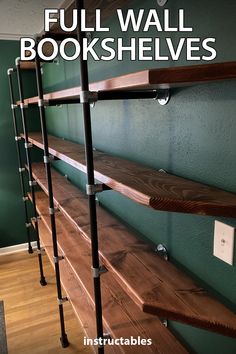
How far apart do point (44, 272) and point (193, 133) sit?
251 centimetres

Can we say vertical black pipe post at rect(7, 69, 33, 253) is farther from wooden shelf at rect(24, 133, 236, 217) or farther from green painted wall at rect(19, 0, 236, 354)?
wooden shelf at rect(24, 133, 236, 217)

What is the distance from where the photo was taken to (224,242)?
2.93ft

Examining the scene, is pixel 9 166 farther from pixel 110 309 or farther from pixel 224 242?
pixel 224 242

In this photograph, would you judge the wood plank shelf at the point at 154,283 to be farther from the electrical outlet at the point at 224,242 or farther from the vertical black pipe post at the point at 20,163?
the vertical black pipe post at the point at 20,163

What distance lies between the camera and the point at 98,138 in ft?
5.97

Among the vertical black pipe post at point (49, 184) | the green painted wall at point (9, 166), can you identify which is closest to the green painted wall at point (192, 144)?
the vertical black pipe post at point (49, 184)

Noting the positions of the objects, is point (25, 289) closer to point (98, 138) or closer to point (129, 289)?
point (98, 138)

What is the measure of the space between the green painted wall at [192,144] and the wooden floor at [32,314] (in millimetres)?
1208

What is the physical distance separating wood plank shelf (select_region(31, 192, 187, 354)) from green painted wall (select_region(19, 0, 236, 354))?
87mm

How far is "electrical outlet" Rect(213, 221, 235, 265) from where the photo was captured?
871 mm

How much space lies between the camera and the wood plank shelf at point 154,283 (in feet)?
2.82

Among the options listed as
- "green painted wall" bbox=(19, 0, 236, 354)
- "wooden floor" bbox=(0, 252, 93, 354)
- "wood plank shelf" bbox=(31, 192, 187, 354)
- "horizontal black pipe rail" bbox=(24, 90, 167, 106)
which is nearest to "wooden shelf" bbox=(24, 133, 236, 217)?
"green painted wall" bbox=(19, 0, 236, 354)

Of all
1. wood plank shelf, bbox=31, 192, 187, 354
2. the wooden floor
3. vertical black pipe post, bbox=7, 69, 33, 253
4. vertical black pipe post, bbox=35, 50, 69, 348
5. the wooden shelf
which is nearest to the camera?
the wooden shelf

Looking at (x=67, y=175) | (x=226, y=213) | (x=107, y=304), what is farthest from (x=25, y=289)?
(x=226, y=213)
